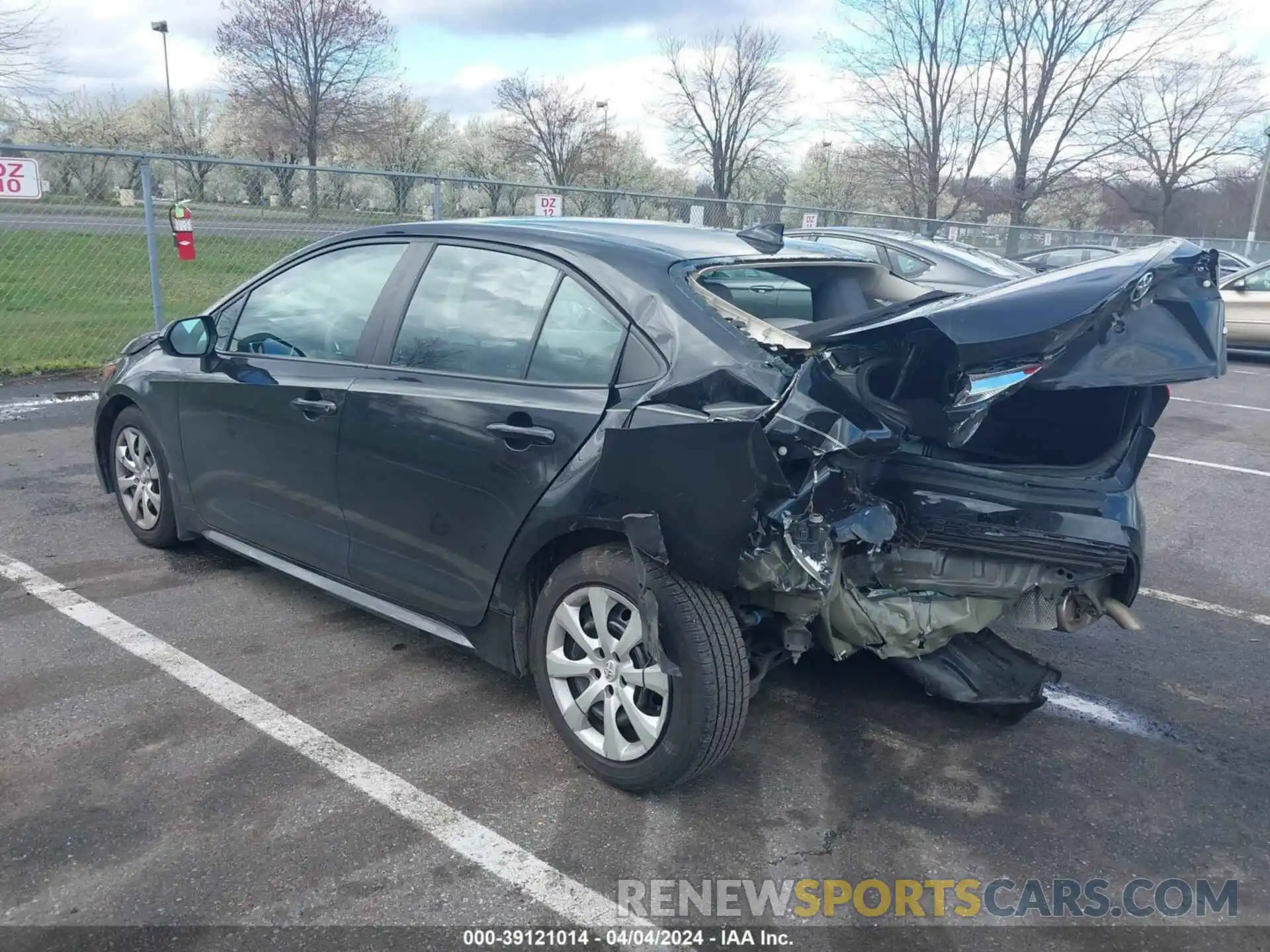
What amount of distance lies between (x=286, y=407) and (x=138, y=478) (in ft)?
4.96

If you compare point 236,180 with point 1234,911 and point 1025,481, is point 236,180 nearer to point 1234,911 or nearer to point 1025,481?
point 1025,481

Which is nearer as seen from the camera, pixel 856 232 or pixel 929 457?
pixel 929 457

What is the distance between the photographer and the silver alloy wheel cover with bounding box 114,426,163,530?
4805 millimetres

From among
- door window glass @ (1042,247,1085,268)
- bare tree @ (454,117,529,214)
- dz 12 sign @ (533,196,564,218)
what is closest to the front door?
dz 12 sign @ (533,196,564,218)

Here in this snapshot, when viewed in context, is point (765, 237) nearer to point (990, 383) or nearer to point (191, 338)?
point (990, 383)

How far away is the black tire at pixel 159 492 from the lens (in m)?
4.70

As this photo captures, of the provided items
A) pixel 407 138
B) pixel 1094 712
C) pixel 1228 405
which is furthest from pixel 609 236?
pixel 407 138

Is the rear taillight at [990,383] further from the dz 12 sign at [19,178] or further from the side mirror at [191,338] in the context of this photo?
the dz 12 sign at [19,178]

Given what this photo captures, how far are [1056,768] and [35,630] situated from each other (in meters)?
3.88

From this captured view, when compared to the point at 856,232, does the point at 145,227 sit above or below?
below

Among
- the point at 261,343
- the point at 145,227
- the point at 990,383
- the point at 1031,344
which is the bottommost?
the point at 261,343

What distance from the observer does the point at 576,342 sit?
318 cm

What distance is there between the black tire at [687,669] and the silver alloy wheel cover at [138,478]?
2818 millimetres

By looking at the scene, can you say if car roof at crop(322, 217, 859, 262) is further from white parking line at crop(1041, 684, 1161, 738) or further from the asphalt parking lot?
white parking line at crop(1041, 684, 1161, 738)
